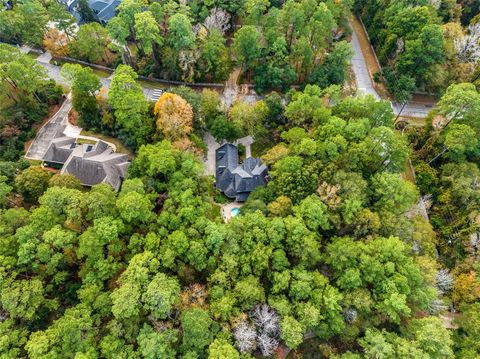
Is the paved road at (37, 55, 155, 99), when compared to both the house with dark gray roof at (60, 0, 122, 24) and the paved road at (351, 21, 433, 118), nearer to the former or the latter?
the house with dark gray roof at (60, 0, 122, 24)

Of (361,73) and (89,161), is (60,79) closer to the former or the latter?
(89,161)

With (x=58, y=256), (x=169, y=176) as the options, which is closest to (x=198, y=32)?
(x=169, y=176)

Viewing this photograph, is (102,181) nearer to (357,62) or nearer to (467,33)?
(357,62)

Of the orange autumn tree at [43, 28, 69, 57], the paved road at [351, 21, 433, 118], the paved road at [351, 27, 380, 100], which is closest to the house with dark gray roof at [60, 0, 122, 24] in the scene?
the orange autumn tree at [43, 28, 69, 57]

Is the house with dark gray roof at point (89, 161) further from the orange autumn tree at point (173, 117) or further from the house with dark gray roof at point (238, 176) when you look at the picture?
the house with dark gray roof at point (238, 176)

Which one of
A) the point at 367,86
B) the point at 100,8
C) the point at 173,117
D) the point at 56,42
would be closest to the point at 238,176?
the point at 173,117
